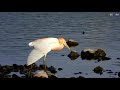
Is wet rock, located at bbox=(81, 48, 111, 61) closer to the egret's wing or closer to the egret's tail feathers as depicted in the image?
the egret's wing

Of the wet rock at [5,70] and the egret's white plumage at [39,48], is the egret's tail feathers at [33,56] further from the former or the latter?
the wet rock at [5,70]

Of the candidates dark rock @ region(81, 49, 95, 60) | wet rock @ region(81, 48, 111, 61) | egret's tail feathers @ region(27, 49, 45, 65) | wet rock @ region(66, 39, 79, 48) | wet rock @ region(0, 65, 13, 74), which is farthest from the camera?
wet rock @ region(66, 39, 79, 48)

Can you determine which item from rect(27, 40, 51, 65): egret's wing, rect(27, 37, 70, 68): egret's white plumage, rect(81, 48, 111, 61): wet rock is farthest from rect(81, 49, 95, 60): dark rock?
rect(27, 40, 51, 65): egret's wing

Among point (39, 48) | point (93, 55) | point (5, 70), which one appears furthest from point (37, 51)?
point (93, 55)

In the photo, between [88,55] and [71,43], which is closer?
[88,55]

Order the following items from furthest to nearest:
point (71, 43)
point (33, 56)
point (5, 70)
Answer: point (71, 43), point (5, 70), point (33, 56)

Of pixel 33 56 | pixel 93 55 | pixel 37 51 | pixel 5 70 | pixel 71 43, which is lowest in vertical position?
pixel 33 56

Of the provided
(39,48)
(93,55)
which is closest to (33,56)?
(39,48)

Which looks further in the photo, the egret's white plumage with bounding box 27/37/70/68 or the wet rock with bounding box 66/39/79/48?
the wet rock with bounding box 66/39/79/48

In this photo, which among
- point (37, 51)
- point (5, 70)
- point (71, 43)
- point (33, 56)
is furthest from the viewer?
point (71, 43)

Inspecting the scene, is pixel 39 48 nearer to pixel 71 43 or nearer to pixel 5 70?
pixel 5 70

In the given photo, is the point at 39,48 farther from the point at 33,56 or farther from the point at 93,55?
the point at 93,55

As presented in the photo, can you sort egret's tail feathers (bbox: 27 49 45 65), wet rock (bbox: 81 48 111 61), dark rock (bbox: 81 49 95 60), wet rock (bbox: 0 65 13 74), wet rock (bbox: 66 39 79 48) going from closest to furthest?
egret's tail feathers (bbox: 27 49 45 65) → wet rock (bbox: 0 65 13 74) → wet rock (bbox: 81 48 111 61) → dark rock (bbox: 81 49 95 60) → wet rock (bbox: 66 39 79 48)

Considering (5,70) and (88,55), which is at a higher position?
(88,55)
